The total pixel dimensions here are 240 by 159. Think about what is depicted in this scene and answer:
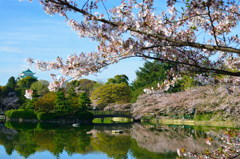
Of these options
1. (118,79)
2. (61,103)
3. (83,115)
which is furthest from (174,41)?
(118,79)

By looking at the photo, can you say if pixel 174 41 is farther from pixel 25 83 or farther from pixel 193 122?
pixel 25 83

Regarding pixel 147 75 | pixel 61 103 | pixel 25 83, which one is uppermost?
pixel 25 83

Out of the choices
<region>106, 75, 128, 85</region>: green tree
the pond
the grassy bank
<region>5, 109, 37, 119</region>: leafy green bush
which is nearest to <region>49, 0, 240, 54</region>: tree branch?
the pond

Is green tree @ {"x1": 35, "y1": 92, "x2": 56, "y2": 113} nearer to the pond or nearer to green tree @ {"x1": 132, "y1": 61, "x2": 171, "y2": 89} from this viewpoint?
green tree @ {"x1": 132, "y1": 61, "x2": 171, "y2": 89}

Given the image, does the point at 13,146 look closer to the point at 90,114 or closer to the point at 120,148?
the point at 120,148

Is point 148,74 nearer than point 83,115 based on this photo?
No

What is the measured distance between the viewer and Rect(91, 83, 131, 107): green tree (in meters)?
28.8

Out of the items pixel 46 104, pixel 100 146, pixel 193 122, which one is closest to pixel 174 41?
pixel 100 146

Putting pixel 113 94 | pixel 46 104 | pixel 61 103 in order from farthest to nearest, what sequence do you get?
pixel 113 94 < pixel 46 104 < pixel 61 103

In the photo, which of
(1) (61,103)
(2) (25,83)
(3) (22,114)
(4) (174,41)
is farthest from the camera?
(2) (25,83)

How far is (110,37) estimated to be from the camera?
2.53m

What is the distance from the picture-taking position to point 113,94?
28.7 meters

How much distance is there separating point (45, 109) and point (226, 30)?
23524 mm

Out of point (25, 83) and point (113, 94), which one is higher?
point (25, 83)
